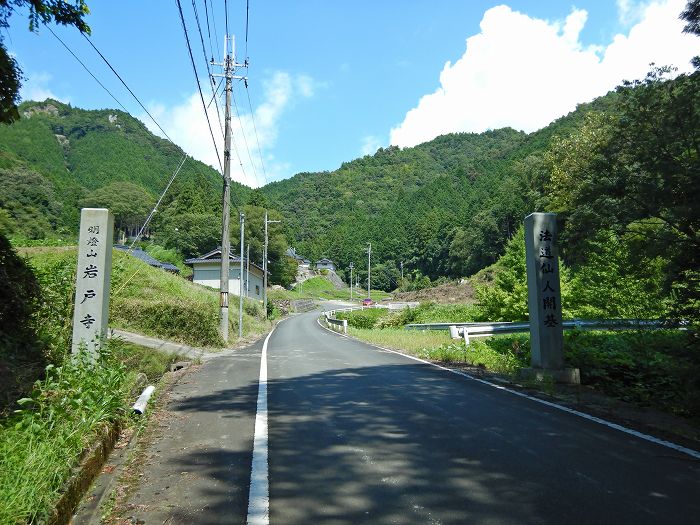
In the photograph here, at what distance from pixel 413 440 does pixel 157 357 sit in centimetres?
1055

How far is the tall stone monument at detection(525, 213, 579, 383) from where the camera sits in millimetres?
9609

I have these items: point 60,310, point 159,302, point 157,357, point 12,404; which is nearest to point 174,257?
point 159,302

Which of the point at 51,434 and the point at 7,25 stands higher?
the point at 7,25

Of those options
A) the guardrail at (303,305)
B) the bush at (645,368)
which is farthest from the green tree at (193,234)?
the bush at (645,368)

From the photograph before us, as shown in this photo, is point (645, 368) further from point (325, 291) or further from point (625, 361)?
point (325, 291)

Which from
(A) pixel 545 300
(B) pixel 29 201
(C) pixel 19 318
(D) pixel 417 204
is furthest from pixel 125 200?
(A) pixel 545 300

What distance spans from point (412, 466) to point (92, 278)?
20.5 feet

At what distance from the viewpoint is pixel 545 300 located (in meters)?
9.92

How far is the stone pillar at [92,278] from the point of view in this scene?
792 centimetres

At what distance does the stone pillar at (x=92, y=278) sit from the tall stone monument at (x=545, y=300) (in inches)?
313

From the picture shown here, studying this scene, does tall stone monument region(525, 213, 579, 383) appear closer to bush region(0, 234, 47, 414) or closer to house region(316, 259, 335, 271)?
bush region(0, 234, 47, 414)

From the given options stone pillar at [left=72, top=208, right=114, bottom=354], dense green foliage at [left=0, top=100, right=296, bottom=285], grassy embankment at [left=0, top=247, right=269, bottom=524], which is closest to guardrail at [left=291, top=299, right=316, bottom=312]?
dense green foliage at [left=0, top=100, right=296, bottom=285]

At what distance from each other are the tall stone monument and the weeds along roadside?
7436 mm

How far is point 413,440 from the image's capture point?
5348 millimetres
